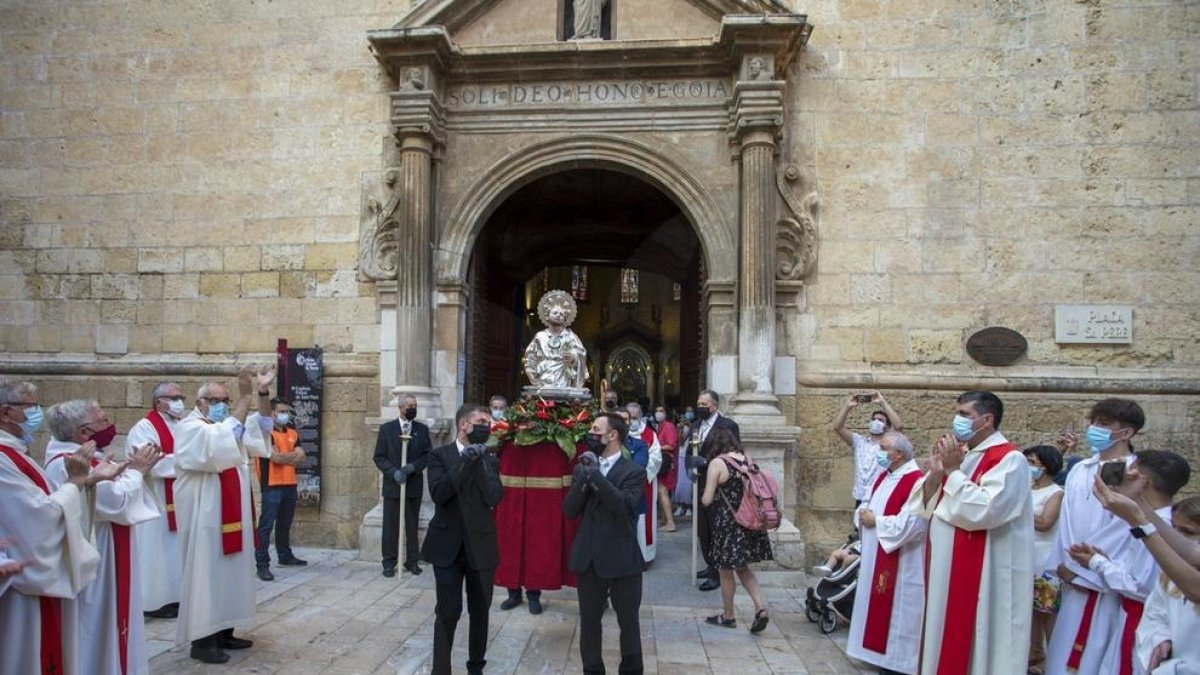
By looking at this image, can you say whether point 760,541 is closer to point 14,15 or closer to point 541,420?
point 541,420

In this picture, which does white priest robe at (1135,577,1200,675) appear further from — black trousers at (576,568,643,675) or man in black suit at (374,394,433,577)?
man in black suit at (374,394,433,577)

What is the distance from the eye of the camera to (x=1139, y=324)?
8125 millimetres

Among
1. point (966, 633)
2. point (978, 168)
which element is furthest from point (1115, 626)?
point (978, 168)

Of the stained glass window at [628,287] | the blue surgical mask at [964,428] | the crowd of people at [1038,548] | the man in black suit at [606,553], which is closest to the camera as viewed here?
the crowd of people at [1038,548]

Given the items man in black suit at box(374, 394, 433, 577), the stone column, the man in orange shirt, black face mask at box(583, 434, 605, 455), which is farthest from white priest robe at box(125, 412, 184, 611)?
the stone column

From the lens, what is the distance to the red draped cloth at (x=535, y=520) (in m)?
6.16

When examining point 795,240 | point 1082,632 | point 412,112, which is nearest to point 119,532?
point 1082,632

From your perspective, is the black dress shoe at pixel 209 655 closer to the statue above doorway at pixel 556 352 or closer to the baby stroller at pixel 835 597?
the statue above doorway at pixel 556 352

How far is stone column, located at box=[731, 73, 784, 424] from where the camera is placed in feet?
26.9

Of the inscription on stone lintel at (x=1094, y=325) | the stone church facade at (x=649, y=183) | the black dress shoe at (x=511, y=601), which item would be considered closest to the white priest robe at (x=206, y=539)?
the black dress shoe at (x=511, y=601)

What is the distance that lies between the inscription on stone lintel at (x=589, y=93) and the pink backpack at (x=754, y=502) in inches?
177

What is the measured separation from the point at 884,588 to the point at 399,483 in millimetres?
4607

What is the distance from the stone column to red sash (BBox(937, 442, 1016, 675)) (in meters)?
3.92

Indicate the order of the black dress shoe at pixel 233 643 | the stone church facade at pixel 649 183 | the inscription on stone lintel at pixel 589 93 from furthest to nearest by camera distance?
the inscription on stone lintel at pixel 589 93 < the stone church facade at pixel 649 183 < the black dress shoe at pixel 233 643
